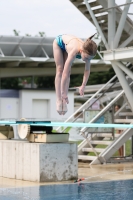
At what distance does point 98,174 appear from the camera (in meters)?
17.6

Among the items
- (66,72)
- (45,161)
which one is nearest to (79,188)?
(45,161)

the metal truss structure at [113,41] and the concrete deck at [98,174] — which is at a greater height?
the metal truss structure at [113,41]

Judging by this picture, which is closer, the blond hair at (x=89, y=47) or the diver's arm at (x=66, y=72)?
the blond hair at (x=89, y=47)

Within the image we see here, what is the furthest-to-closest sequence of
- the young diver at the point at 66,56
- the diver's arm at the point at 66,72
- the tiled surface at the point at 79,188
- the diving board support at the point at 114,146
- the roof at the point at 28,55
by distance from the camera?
the roof at the point at 28,55
the diving board support at the point at 114,146
the tiled surface at the point at 79,188
the diver's arm at the point at 66,72
the young diver at the point at 66,56

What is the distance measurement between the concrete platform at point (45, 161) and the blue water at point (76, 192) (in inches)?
31.4

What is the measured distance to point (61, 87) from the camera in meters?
9.23

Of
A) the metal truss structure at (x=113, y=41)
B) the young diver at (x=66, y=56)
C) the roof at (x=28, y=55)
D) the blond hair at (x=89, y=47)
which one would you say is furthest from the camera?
the roof at (x=28, y=55)

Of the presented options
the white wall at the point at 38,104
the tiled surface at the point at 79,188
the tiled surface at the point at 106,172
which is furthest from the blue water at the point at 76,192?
the white wall at the point at 38,104

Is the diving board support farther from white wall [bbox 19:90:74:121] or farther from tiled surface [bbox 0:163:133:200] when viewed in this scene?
white wall [bbox 19:90:74:121]

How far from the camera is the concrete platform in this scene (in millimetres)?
15359

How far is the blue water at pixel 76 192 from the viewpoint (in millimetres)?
12156

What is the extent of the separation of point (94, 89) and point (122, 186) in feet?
82.4

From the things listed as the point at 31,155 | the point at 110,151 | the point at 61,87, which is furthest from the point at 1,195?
the point at 110,151

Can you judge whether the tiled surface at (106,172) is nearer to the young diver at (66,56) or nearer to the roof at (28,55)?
the young diver at (66,56)
